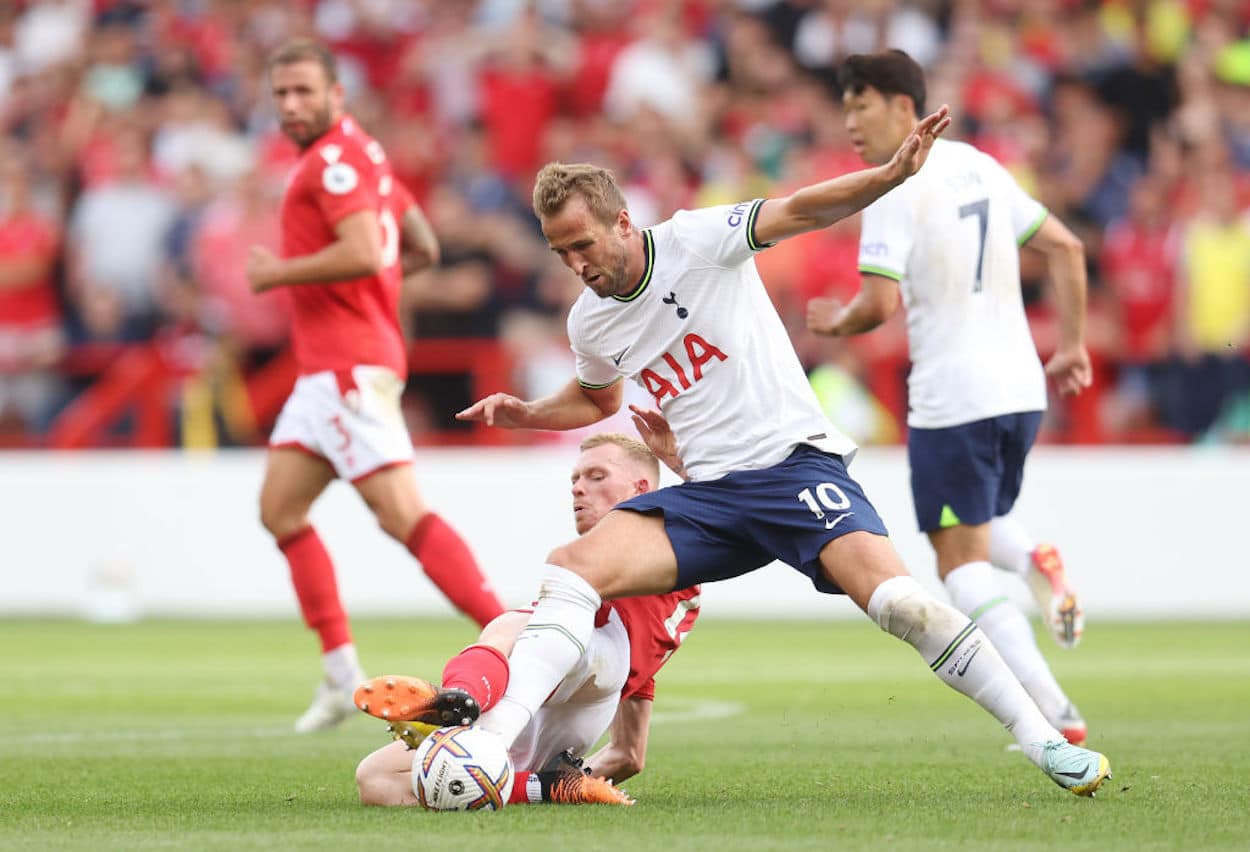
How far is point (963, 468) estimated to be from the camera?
7.16m

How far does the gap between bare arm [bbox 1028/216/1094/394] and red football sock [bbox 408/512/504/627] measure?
2.42m

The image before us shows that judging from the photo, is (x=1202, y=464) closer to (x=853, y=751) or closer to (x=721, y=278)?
(x=853, y=751)

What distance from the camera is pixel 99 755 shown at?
7008 millimetres

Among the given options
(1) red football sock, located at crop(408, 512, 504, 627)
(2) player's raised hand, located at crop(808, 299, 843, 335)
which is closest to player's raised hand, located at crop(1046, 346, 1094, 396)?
(2) player's raised hand, located at crop(808, 299, 843, 335)

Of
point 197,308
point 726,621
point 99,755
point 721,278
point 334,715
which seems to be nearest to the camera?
point 721,278

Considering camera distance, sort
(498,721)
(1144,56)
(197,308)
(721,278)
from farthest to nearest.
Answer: (1144,56) → (197,308) → (721,278) → (498,721)

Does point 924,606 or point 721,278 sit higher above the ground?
point 721,278

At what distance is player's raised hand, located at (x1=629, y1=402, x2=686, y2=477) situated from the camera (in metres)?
6.20

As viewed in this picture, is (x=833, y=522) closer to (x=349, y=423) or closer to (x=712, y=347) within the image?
(x=712, y=347)

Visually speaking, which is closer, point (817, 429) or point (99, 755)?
point (817, 429)

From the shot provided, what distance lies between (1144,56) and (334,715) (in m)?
10.9

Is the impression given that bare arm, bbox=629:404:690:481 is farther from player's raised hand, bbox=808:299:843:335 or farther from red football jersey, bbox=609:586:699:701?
player's raised hand, bbox=808:299:843:335

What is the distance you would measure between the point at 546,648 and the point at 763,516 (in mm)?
735

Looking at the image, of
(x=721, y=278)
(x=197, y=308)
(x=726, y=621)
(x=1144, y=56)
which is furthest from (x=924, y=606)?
(x=1144, y=56)
